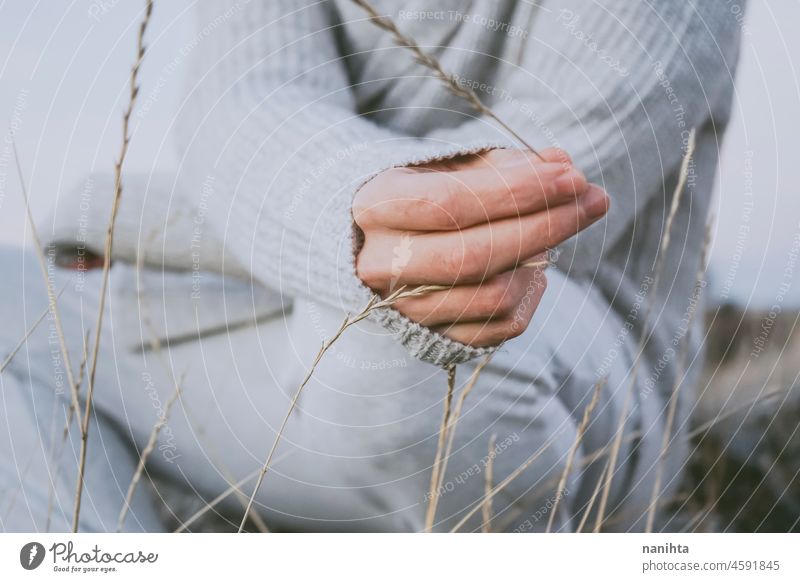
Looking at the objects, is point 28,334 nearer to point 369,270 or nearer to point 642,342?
point 369,270

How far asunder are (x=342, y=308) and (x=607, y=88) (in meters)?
0.23

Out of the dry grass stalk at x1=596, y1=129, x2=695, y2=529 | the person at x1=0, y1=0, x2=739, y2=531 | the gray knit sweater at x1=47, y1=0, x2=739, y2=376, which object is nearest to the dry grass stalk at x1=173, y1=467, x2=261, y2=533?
the person at x1=0, y1=0, x2=739, y2=531

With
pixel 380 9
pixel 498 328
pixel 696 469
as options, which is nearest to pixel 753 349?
pixel 696 469

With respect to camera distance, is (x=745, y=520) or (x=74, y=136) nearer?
(x=74, y=136)

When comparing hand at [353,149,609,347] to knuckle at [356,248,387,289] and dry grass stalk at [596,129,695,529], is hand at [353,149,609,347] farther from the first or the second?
dry grass stalk at [596,129,695,529]

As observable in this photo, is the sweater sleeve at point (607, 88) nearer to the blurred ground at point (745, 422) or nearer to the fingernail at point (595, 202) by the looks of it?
the fingernail at point (595, 202)

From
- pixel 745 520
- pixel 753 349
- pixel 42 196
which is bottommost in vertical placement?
pixel 745 520

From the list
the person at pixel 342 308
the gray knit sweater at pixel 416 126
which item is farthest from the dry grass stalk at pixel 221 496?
the gray knit sweater at pixel 416 126

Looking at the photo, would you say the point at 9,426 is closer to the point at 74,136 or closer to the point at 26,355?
the point at 26,355

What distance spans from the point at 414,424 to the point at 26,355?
24 centimetres

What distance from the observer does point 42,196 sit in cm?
45

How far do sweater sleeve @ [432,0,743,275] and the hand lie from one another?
0.24ft

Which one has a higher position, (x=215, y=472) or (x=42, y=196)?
(x=42, y=196)
